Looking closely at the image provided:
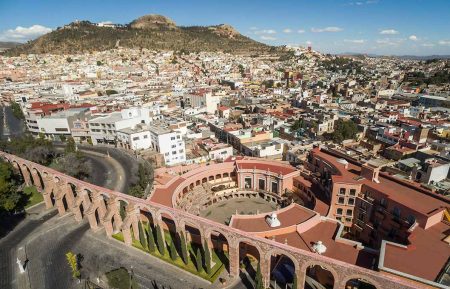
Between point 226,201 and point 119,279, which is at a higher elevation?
point 119,279

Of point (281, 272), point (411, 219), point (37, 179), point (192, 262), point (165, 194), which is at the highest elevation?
point (411, 219)

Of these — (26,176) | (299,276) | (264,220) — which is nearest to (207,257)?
(264,220)

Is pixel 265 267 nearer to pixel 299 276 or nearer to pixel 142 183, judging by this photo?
pixel 299 276

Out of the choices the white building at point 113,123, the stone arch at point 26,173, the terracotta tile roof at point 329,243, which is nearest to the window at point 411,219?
the terracotta tile roof at point 329,243

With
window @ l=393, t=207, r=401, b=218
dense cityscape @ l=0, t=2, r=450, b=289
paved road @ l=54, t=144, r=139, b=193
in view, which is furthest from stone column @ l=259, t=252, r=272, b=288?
paved road @ l=54, t=144, r=139, b=193

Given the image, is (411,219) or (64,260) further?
(64,260)

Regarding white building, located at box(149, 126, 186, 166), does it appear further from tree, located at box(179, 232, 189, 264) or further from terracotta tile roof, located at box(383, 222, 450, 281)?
terracotta tile roof, located at box(383, 222, 450, 281)
